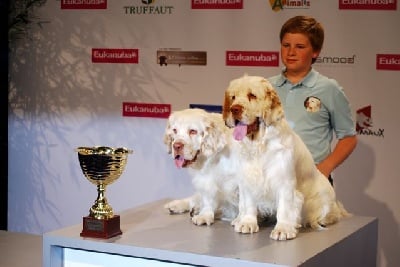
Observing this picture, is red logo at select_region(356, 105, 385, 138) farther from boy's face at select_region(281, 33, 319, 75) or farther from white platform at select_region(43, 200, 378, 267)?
white platform at select_region(43, 200, 378, 267)

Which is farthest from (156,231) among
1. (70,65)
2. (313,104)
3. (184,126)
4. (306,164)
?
(70,65)

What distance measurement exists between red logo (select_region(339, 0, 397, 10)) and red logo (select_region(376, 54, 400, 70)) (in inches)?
11.0

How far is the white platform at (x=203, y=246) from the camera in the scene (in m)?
1.90

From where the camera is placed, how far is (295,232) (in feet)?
Answer: 6.91

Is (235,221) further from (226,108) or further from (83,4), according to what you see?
(83,4)

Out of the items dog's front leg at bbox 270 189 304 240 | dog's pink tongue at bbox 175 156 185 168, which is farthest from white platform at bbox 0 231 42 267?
dog's front leg at bbox 270 189 304 240

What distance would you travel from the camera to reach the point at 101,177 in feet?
7.18

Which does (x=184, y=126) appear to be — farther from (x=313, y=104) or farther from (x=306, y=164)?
(x=313, y=104)

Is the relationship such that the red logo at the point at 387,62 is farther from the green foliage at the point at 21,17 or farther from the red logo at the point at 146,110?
the green foliage at the point at 21,17

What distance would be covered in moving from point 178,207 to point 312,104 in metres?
0.78

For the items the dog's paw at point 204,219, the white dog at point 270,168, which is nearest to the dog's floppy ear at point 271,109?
the white dog at point 270,168

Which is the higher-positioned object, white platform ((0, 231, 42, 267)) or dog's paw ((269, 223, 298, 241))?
dog's paw ((269, 223, 298, 241))

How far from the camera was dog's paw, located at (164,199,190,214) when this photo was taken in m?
2.52

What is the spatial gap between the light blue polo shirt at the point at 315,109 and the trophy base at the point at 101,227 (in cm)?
105
